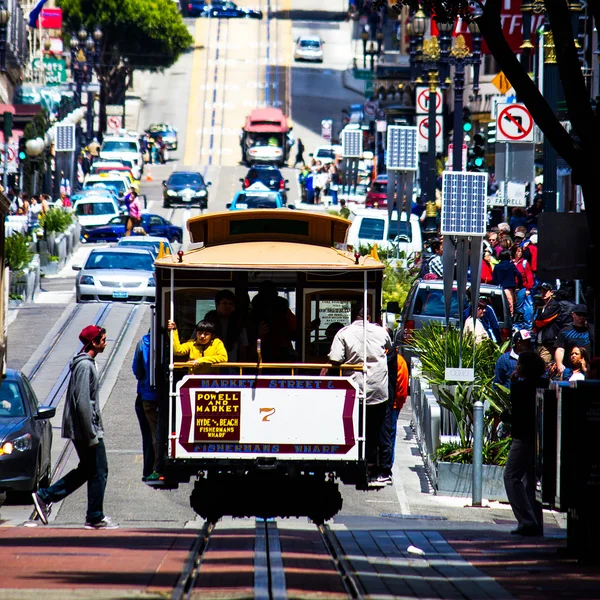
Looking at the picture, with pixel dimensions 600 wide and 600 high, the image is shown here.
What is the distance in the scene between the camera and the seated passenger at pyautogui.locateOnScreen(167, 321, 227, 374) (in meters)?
13.0

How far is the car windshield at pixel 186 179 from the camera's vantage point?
62531 millimetres

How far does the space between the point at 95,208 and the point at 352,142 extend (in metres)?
9.45

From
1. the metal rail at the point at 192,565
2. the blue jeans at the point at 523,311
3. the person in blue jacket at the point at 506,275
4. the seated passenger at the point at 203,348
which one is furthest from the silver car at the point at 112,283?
the metal rail at the point at 192,565

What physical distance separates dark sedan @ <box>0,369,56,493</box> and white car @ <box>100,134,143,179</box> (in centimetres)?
5718

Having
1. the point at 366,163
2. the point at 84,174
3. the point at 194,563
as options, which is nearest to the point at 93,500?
the point at 194,563

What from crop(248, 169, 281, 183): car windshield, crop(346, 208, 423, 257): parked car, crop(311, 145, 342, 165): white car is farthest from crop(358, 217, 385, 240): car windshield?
crop(311, 145, 342, 165): white car

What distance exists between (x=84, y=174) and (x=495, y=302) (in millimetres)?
50992

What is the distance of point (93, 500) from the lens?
13.5 metres

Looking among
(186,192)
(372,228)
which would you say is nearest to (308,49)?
(186,192)

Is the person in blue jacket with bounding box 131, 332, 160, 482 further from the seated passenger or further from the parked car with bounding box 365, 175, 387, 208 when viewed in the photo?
the parked car with bounding box 365, 175, 387, 208

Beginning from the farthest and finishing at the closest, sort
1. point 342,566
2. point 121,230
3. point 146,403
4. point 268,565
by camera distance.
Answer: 1. point 121,230
2. point 146,403
3. point 342,566
4. point 268,565

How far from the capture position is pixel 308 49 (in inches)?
4313

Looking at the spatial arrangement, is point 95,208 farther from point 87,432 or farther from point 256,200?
point 87,432

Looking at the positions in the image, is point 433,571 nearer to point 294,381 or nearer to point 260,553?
point 260,553
